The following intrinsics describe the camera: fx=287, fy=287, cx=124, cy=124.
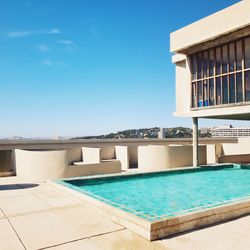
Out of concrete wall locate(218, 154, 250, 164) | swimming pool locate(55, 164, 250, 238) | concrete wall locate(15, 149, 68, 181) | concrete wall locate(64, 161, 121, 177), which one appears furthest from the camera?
concrete wall locate(218, 154, 250, 164)

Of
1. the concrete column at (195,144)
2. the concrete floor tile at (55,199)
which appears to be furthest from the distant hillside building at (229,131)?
the concrete floor tile at (55,199)

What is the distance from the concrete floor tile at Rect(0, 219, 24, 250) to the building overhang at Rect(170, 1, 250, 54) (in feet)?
44.1

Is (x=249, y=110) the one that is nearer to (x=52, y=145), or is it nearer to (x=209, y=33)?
(x=209, y=33)

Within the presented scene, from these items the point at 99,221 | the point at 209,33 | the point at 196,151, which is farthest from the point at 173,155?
the point at 99,221

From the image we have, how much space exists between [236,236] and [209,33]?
1252 centimetres

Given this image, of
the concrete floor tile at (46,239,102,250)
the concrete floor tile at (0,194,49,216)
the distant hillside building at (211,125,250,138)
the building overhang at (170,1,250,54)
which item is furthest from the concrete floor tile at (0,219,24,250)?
the distant hillside building at (211,125,250,138)

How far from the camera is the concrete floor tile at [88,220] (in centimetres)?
652

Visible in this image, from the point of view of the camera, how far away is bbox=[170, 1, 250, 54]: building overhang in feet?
47.0

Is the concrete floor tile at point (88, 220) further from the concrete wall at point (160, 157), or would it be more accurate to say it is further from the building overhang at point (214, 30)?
the building overhang at point (214, 30)

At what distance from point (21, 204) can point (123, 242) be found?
4.78 meters

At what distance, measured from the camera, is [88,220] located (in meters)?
7.23

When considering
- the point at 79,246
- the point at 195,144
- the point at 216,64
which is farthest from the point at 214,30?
the point at 79,246

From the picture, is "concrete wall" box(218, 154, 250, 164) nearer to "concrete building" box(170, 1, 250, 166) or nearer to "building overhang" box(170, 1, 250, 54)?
"concrete building" box(170, 1, 250, 166)

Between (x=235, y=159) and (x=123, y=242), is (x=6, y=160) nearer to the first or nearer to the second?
(x=123, y=242)
